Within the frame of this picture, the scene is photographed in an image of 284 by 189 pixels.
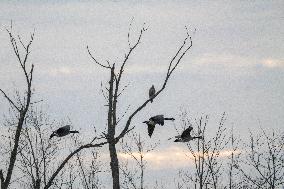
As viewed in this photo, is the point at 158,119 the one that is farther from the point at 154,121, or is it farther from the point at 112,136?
the point at 112,136

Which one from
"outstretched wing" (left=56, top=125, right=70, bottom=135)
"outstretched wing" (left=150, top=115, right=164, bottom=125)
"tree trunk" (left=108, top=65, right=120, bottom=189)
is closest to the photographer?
"outstretched wing" (left=56, top=125, right=70, bottom=135)

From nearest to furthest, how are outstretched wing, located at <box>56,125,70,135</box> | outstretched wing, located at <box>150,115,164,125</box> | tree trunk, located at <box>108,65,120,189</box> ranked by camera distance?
outstretched wing, located at <box>56,125,70,135</box>, outstretched wing, located at <box>150,115,164,125</box>, tree trunk, located at <box>108,65,120,189</box>

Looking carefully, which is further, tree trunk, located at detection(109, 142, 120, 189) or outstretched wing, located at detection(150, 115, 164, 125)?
tree trunk, located at detection(109, 142, 120, 189)

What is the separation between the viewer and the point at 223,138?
65.2 feet

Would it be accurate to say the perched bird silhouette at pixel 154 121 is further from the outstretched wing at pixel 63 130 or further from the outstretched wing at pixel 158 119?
the outstretched wing at pixel 63 130

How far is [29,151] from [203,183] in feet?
30.2

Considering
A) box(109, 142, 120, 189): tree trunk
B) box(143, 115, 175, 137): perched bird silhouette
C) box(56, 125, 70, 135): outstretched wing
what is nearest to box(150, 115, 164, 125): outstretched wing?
box(143, 115, 175, 137): perched bird silhouette

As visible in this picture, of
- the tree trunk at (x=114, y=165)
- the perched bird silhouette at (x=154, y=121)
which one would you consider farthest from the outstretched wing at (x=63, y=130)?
the tree trunk at (x=114, y=165)

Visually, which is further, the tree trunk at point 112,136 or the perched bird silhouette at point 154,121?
the tree trunk at point 112,136

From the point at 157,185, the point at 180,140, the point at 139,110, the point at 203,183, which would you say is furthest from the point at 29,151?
the point at 139,110

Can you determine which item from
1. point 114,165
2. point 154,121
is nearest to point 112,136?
point 114,165

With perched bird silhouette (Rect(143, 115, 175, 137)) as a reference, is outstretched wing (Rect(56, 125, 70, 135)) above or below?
below

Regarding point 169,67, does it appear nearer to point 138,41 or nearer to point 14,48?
point 138,41

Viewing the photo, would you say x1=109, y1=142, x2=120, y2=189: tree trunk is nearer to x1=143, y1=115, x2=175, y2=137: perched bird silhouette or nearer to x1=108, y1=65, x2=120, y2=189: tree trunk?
x1=108, y1=65, x2=120, y2=189: tree trunk
